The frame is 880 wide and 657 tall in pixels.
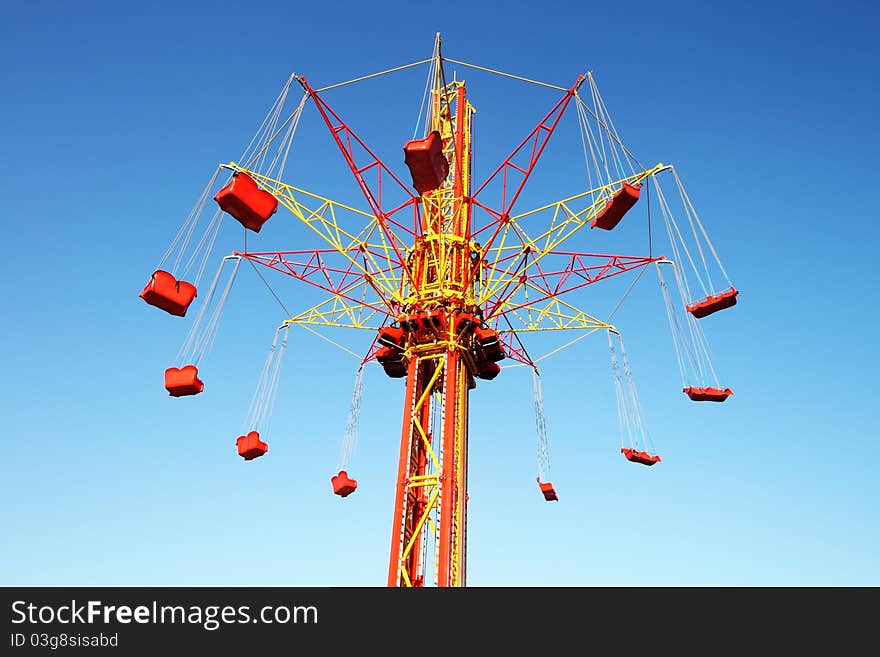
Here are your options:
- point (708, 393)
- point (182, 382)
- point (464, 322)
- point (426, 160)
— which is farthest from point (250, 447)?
point (708, 393)

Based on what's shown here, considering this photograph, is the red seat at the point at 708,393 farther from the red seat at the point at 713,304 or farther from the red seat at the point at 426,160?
the red seat at the point at 426,160

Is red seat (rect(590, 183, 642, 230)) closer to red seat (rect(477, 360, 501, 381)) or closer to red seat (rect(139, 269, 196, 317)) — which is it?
red seat (rect(477, 360, 501, 381))

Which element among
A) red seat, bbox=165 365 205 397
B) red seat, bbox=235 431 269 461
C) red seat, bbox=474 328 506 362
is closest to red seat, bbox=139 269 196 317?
red seat, bbox=165 365 205 397

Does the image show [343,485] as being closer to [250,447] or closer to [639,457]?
[250,447]

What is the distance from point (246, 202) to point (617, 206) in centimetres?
899

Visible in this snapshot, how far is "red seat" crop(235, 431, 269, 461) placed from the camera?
2159cm

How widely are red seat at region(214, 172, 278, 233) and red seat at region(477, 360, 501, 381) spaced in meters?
8.00

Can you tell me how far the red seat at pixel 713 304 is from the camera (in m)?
19.7

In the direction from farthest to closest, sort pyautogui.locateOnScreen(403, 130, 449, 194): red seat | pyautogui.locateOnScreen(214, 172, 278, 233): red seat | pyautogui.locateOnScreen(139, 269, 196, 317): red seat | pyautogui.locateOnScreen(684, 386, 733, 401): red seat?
pyautogui.locateOnScreen(684, 386, 733, 401): red seat
pyautogui.locateOnScreen(139, 269, 196, 317): red seat
pyautogui.locateOnScreen(214, 172, 278, 233): red seat
pyautogui.locateOnScreen(403, 130, 449, 194): red seat

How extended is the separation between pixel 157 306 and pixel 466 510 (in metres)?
9.35

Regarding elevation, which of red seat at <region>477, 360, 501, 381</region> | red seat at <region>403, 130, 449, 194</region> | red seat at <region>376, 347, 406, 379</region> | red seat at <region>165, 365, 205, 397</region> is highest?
red seat at <region>376, 347, 406, 379</region>

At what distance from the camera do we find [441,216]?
79.3ft

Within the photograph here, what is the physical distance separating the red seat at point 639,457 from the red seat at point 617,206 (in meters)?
8.45

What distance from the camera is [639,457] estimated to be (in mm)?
24719
